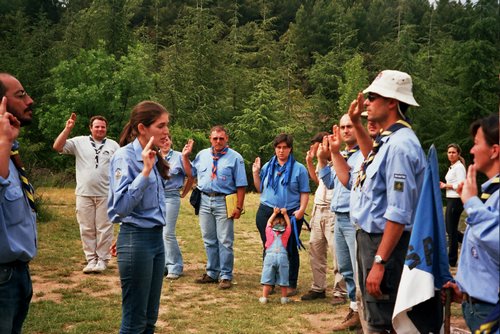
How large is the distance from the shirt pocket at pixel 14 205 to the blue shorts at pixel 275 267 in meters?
4.14

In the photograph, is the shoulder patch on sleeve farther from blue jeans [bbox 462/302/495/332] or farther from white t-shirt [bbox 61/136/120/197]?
white t-shirt [bbox 61/136/120/197]

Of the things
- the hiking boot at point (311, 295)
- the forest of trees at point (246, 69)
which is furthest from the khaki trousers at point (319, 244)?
the forest of trees at point (246, 69)

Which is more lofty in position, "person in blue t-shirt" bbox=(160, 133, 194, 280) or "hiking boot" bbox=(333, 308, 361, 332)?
"person in blue t-shirt" bbox=(160, 133, 194, 280)

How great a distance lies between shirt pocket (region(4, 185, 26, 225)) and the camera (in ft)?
9.29

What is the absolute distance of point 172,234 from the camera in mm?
7879

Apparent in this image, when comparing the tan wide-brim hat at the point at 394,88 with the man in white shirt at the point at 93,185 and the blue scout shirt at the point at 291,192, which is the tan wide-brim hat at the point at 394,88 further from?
the man in white shirt at the point at 93,185

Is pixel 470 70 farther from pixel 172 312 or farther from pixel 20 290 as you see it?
pixel 20 290

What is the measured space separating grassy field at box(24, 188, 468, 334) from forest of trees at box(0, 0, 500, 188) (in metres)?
18.3

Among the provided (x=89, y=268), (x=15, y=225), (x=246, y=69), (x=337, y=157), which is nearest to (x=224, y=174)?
(x=89, y=268)

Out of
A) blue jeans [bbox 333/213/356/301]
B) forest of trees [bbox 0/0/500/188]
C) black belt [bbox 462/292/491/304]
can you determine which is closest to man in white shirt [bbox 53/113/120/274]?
blue jeans [bbox 333/213/356/301]

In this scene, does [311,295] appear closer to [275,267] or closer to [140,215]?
[275,267]

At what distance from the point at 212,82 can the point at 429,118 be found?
18521mm

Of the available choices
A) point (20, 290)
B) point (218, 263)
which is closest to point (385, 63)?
point (218, 263)

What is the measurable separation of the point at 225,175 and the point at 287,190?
100cm
